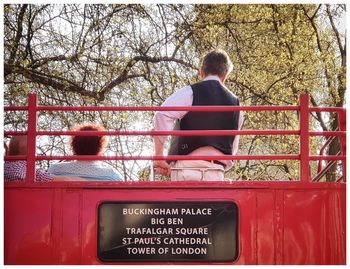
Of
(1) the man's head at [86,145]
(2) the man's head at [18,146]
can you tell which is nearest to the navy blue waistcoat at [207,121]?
(1) the man's head at [86,145]

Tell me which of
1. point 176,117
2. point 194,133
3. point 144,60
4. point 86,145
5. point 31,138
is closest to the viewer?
point 194,133

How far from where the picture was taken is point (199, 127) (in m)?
5.65

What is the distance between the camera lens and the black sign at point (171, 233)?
5332 mm

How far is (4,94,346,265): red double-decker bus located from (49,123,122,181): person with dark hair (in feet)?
1.09

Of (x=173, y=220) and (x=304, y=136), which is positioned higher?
(x=304, y=136)

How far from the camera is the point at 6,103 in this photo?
1102 centimetres

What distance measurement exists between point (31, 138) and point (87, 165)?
22.3 inches

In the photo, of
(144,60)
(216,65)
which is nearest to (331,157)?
(216,65)

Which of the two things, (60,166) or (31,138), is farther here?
(60,166)

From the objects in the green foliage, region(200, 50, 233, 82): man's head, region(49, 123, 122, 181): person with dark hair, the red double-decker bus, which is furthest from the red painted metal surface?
the green foliage

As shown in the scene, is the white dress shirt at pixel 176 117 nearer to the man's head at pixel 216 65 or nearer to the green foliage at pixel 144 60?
the man's head at pixel 216 65

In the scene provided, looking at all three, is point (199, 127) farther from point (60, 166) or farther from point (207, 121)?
point (60, 166)

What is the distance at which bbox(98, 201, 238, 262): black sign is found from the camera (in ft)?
17.5

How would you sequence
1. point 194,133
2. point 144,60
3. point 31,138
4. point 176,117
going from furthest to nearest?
1. point 144,60
2. point 176,117
3. point 31,138
4. point 194,133
